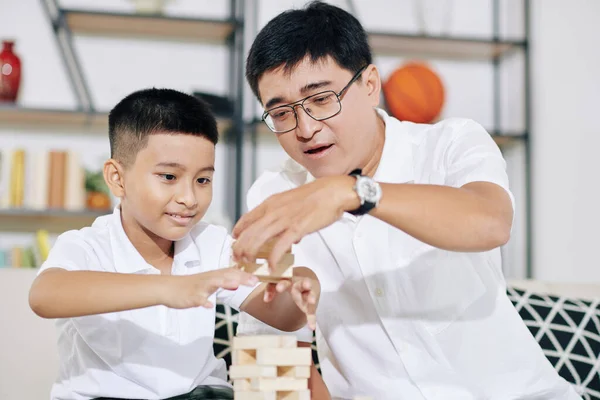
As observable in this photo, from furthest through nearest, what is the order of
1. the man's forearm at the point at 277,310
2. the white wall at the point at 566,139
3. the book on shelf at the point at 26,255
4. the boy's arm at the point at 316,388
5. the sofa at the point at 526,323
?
the white wall at the point at 566,139 < the book on shelf at the point at 26,255 < the sofa at the point at 526,323 < the man's forearm at the point at 277,310 < the boy's arm at the point at 316,388

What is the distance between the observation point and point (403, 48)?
4.95 meters

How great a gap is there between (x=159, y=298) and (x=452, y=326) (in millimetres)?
789

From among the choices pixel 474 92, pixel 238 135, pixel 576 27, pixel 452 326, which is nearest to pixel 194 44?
pixel 238 135

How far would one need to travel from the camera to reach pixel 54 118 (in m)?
4.37

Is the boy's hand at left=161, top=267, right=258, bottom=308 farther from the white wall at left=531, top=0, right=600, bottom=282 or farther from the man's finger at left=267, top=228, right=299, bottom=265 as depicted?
the white wall at left=531, top=0, right=600, bottom=282

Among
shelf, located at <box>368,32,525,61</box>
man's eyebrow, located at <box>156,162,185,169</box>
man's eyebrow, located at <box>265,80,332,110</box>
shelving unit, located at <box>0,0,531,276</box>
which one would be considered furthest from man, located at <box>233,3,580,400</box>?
shelf, located at <box>368,32,525,61</box>

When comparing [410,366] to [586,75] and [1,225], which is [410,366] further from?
[586,75]

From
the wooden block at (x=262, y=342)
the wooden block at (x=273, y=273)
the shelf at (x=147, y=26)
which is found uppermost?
the shelf at (x=147, y=26)

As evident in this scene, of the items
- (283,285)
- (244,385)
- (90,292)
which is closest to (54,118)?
(90,292)

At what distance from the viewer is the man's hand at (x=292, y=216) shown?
122 cm

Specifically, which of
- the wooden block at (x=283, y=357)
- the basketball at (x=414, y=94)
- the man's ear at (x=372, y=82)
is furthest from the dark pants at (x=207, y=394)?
the basketball at (x=414, y=94)

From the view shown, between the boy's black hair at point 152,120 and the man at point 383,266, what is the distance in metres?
0.16

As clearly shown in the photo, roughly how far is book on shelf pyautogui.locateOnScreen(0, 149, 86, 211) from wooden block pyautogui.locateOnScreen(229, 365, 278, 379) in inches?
126

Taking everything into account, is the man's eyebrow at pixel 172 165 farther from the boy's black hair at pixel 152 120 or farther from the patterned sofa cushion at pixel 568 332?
the patterned sofa cushion at pixel 568 332
